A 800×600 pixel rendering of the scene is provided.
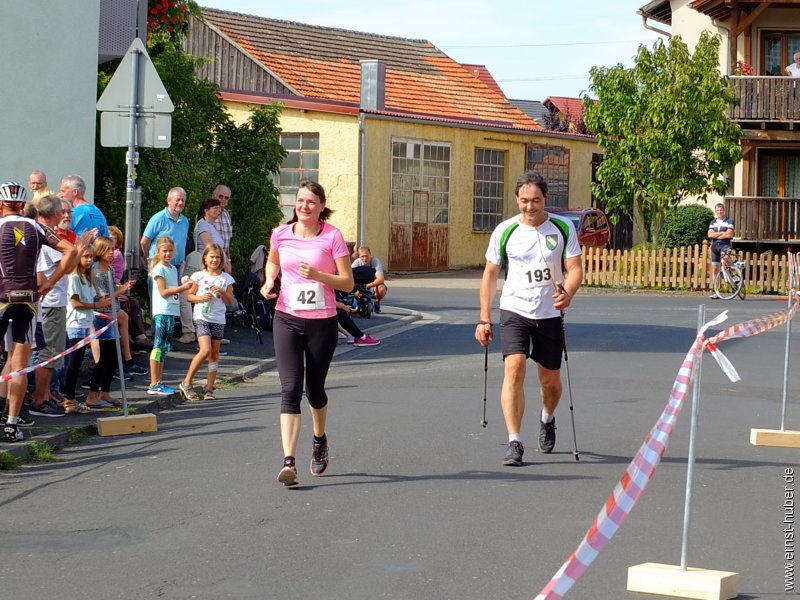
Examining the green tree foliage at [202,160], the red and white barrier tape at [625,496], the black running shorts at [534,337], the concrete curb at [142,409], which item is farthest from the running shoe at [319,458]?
the green tree foliage at [202,160]

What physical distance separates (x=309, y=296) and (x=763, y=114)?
29.7m

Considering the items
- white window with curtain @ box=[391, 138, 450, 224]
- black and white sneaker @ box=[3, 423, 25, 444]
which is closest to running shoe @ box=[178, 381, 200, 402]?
black and white sneaker @ box=[3, 423, 25, 444]

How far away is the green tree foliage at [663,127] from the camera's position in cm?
3406

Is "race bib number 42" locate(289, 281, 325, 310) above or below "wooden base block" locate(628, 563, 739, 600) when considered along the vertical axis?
above

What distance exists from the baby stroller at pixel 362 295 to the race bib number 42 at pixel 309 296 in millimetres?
12323

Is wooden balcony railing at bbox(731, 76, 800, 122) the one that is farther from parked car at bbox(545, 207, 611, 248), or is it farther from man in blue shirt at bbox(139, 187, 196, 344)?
man in blue shirt at bbox(139, 187, 196, 344)

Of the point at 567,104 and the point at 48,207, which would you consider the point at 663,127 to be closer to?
the point at 48,207

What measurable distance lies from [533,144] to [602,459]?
36.4m

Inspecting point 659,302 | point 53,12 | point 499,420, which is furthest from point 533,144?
point 499,420

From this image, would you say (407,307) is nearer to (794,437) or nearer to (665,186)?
(665,186)

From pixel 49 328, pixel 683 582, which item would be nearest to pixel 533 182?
pixel 683 582

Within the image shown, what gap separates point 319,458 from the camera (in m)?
9.06

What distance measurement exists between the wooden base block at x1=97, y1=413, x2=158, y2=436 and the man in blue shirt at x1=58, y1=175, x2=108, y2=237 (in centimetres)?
305

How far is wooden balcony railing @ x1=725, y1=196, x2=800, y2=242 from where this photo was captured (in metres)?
37.3
